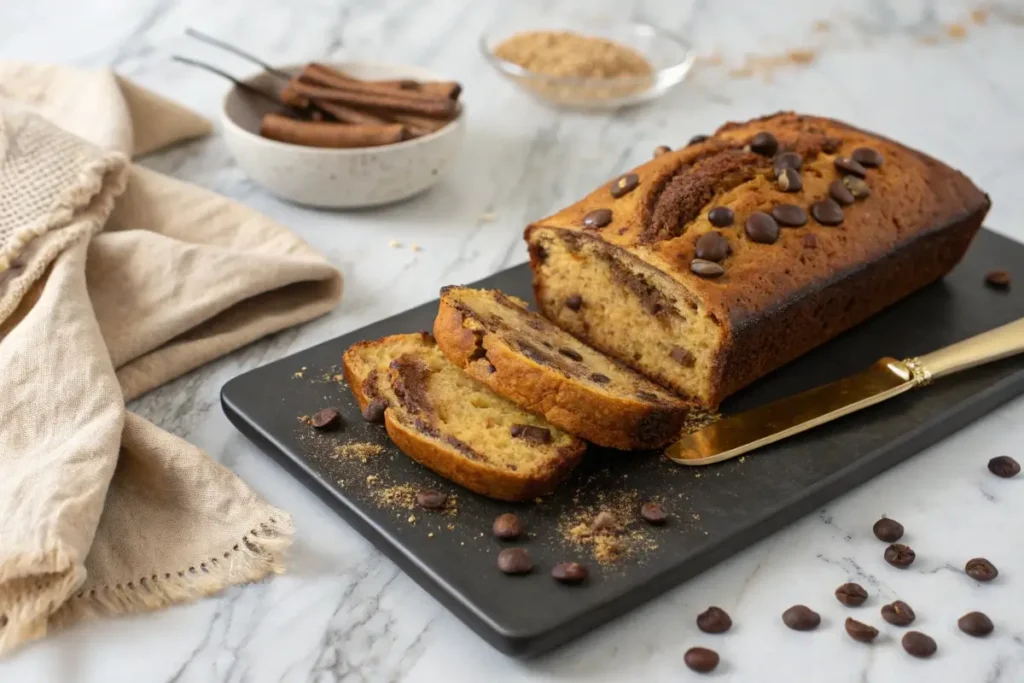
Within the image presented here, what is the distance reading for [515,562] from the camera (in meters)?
2.83

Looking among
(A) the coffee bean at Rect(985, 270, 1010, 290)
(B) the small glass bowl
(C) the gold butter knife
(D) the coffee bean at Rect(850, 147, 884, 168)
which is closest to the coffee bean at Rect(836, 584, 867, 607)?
(C) the gold butter knife

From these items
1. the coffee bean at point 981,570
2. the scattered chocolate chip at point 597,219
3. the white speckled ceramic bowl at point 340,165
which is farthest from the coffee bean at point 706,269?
the white speckled ceramic bowl at point 340,165

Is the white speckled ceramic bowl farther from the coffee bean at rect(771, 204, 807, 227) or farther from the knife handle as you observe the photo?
the knife handle

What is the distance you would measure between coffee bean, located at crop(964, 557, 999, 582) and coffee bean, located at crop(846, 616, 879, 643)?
396mm

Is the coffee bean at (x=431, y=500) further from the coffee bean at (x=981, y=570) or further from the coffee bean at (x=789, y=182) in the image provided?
the coffee bean at (x=789, y=182)

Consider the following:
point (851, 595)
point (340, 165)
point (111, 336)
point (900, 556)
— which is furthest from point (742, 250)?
point (111, 336)

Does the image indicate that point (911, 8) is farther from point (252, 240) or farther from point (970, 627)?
point (970, 627)

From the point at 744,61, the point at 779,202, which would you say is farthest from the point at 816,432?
the point at 744,61

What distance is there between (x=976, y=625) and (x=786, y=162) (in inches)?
68.6

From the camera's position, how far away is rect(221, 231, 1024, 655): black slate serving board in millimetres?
2797

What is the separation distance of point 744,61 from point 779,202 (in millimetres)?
2875

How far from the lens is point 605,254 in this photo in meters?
3.69

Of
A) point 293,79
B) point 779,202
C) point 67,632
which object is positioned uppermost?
point 779,202

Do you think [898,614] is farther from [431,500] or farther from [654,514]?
[431,500]
